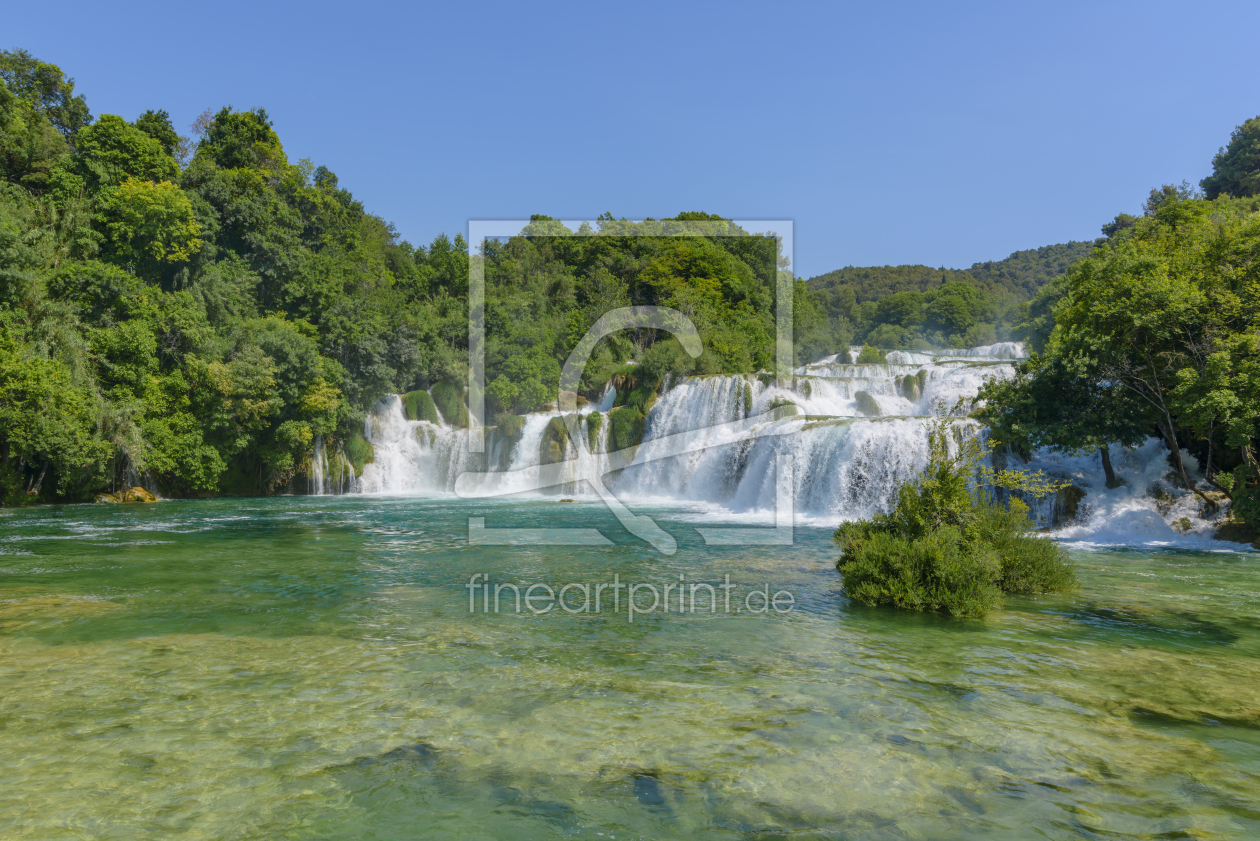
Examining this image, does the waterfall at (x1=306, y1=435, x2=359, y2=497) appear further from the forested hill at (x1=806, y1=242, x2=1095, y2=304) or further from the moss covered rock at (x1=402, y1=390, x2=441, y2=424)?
the forested hill at (x1=806, y1=242, x2=1095, y2=304)

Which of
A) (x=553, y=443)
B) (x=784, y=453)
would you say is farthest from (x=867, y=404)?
(x=553, y=443)

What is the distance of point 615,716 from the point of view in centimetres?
630

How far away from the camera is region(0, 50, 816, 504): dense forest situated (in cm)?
2417

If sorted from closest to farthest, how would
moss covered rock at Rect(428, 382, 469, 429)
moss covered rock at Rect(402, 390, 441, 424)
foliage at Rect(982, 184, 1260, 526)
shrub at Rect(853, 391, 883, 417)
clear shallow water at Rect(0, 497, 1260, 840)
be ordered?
clear shallow water at Rect(0, 497, 1260, 840) < foliage at Rect(982, 184, 1260, 526) < shrub at Rect(853, 391, 883, 417) < moss covered rock at Rect(402, 390, 441, 424) < moss covered rock at Rect(428, 382, 469, 429)

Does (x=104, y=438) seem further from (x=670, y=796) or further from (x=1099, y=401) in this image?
(x=1099, y=401)

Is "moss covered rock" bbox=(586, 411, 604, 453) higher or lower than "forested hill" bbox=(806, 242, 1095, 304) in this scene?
lower

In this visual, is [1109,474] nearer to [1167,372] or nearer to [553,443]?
[1167,372]

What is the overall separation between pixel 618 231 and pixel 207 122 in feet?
105

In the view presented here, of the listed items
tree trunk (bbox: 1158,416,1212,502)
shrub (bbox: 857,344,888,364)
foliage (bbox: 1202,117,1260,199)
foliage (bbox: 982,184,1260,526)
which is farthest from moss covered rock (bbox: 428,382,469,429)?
foliage (bbox: 1202,117,1260,199)

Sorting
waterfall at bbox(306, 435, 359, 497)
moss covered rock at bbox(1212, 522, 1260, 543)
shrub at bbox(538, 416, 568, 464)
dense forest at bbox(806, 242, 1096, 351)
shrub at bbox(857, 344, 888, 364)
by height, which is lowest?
moss covered rock at bbox(1212, 522, 1260, 543)

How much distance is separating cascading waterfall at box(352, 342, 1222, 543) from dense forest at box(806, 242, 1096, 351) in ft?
150

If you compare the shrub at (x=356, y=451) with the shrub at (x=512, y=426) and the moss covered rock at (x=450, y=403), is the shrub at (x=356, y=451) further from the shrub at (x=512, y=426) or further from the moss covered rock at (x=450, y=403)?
the shrub at (x=512, y=426)

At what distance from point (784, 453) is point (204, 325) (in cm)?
2342

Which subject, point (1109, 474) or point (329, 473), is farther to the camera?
point (329, 473)
